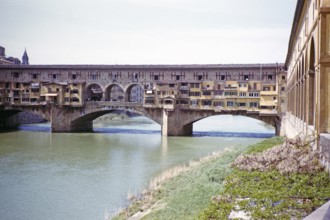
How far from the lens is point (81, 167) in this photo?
82.8ft

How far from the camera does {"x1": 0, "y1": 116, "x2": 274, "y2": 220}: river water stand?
16.3m

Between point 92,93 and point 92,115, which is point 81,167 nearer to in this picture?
point 92,115

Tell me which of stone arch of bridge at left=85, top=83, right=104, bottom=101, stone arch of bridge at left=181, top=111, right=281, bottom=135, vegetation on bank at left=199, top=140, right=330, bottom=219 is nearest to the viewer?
vegetation on bank at left=199, top=140, right=330, bottom=219

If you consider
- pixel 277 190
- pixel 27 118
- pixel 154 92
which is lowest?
pixel 277 190

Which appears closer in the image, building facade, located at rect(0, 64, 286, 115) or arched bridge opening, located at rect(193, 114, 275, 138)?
building facade, located at rect(0, 64, 286, 115)

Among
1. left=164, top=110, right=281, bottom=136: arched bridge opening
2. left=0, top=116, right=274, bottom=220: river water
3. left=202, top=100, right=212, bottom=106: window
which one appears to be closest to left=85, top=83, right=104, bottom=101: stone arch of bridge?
left=0, top=116, right=274, bottom=220: river water

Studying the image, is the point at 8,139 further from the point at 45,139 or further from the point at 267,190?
the point at 267,190

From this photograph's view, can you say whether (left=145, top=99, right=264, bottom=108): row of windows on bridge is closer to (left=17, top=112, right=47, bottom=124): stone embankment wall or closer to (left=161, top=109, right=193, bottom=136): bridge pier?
(left=161, top=109, right=193, bottom=136): bridge pier

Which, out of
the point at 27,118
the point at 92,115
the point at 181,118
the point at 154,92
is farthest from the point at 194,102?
the point at 27,118

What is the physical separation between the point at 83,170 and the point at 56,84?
27801 millimetres

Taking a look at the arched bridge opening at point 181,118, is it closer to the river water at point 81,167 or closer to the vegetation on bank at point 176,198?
the river water at point 81,167

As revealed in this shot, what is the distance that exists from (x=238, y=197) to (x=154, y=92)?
36.8 metres

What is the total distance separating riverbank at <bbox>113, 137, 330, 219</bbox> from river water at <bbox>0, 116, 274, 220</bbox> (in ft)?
6.86

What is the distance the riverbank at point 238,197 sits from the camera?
27.7 ft
